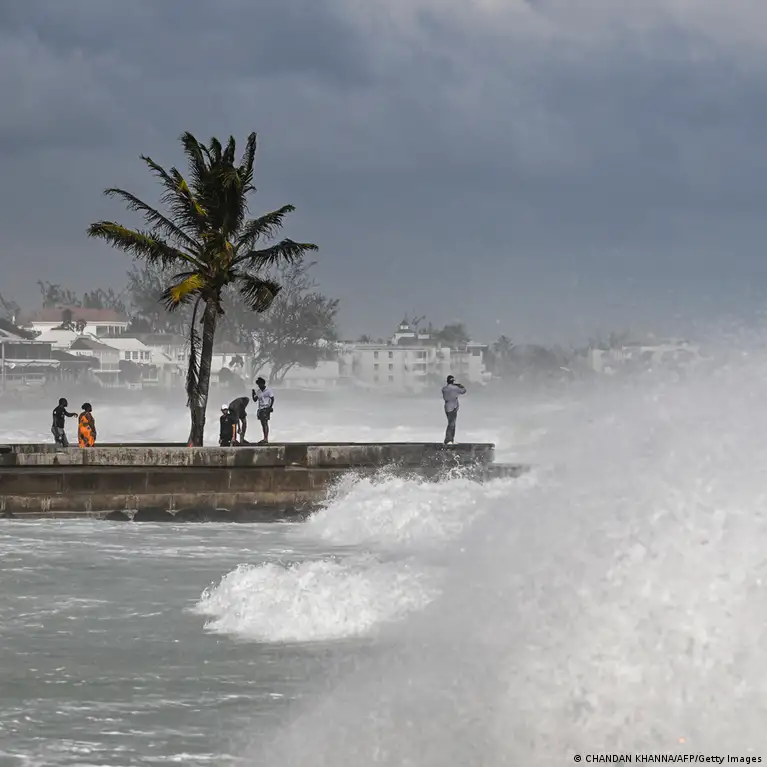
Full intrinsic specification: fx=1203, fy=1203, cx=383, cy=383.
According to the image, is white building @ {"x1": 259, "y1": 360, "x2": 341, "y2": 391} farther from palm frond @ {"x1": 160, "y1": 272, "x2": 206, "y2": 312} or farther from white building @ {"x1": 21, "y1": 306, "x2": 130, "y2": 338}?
palm frond @ {"x1": 160, "y1": 272, "x2": 206, "y2": 312}

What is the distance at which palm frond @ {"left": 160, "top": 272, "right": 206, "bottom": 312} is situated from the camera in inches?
806

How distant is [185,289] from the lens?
2048 cm

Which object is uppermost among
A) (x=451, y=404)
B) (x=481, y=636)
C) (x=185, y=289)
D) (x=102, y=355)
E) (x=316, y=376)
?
(x=102, y=355)

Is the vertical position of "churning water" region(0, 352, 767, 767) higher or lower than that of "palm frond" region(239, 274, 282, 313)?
lower

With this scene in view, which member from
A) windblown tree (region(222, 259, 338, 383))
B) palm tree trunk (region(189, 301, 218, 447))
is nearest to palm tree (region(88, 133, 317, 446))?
palm tree trunk (region(189, 301, 218, 447))

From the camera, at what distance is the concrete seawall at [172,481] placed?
17.0m

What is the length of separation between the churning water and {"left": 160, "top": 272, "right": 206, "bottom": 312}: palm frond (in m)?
8.79

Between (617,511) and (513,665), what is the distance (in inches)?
57.5

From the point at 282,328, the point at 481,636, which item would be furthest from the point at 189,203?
the point at 282,328

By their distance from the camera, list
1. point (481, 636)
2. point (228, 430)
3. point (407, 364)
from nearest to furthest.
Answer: point (481, 636) → point (228, 430) → point (407, 364)

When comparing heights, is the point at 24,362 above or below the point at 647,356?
above

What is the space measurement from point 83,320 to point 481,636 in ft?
392

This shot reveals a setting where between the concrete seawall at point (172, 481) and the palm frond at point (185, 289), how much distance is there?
3754 mm

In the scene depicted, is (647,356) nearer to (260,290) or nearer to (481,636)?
(260,290)
